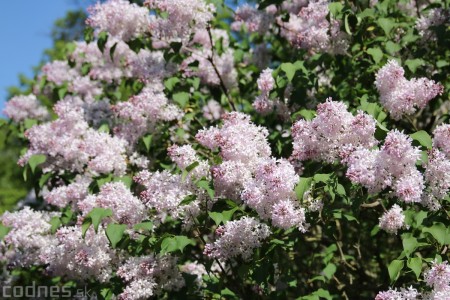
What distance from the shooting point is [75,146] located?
5.17 m

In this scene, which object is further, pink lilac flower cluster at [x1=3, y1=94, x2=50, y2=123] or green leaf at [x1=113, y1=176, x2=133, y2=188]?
pink lilac flower cluster at [x1=3, y1=94, x2=50, y2=123]

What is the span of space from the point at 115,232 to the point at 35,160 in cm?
170

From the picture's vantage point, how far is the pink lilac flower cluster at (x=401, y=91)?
4051 mm

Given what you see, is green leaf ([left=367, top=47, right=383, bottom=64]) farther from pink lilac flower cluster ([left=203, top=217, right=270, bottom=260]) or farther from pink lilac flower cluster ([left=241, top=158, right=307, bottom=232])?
pink lilac flower cluster ([left=203, top=217, right=270, bottom=260])

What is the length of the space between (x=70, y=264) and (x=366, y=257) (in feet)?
11.1

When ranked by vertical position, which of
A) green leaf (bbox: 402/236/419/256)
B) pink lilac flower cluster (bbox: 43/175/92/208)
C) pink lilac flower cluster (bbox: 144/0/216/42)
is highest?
pink lilac flower cluster (bbox: 144/0/216/42)

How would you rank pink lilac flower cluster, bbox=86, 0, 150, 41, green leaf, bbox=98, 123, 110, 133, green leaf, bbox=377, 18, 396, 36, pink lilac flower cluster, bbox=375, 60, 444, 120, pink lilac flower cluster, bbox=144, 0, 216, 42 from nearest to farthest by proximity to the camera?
pink lilac flower cluster, bbox=375, 60, 444, 120 < green leaf, bbox=377, 18, 396, 36 < pink lilac flower cluster, bbox=144, 0, 216, 42 < pink lilac flower cluster, bbox=86, 0, 150, 41 < green leaf, bbox=98, 123, 110, 133

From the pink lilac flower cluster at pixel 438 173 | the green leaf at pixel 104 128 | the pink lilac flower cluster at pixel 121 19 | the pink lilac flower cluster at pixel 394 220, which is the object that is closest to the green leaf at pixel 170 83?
the pink lilac flower cluster at pixel 121 19

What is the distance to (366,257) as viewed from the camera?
A: 255 inches

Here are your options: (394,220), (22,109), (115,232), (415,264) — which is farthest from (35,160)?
(415,264)

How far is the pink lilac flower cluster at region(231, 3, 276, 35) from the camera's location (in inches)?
251

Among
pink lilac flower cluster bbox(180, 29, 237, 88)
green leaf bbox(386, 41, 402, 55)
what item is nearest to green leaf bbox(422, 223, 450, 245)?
green leaf bbox(386, 41, 402, 55)

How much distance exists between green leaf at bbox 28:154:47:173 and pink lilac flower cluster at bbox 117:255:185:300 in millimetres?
1407

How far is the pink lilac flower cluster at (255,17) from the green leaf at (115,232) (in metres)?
3.13
